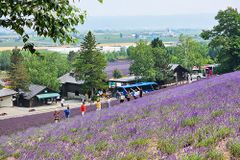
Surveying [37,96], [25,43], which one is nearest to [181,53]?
[37,96]

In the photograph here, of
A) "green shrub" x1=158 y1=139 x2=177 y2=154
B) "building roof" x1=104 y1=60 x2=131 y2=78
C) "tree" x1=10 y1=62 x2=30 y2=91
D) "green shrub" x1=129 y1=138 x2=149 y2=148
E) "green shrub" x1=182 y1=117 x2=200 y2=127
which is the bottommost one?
"building roof" x1=104 y1=60 x2=131 y2=78

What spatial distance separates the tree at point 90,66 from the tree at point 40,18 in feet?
204

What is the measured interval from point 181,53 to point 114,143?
302ft

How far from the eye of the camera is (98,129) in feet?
46.3

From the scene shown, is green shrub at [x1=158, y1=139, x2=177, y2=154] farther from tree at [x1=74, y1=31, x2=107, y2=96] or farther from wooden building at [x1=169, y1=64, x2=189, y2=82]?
wooden building at [x1=169, y1=64, x2=189, y2=82]

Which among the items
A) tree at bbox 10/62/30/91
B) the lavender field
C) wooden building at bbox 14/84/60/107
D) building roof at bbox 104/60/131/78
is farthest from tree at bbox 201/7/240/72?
the lavender field

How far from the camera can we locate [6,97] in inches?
2805

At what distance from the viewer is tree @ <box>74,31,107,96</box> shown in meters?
69.9

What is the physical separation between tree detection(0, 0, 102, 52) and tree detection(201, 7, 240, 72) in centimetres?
5876

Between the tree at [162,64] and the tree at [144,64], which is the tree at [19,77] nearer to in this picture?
the tree at [144,64]

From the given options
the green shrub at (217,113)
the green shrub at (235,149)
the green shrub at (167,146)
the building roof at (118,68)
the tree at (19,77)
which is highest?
the green shrub at (235,149)

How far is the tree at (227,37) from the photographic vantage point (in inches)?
2500

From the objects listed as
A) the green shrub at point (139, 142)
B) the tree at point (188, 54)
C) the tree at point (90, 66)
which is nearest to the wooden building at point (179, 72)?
the tree at point (188, 54)

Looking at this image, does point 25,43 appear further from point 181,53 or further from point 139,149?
point 181,53
